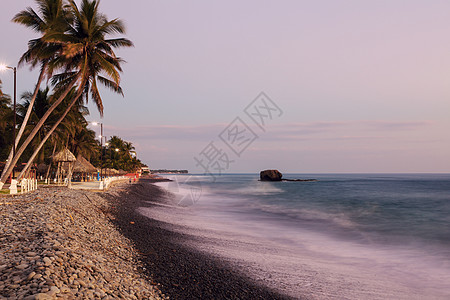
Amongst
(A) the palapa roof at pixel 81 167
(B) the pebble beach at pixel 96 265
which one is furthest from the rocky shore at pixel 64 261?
(A) the palapa roof at pixel 81 167

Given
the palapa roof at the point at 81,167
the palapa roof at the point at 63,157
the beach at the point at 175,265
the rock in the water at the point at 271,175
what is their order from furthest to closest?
the rock in the water at the point at 271,175 < the palapa roof at the point at 81,167 < the palapa roof at the point at 63,157 < the beach at the point at 175,265

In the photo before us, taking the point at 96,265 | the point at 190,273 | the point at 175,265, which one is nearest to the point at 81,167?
the point at 175,265

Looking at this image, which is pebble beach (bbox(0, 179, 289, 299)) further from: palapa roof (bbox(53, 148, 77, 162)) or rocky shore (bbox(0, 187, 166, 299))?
palapa roof (bbox(53, 148, 77, 162))


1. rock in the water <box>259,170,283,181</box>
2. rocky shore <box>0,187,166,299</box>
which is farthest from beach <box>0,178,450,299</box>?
rock in the water <box>259,170,283,181</box>

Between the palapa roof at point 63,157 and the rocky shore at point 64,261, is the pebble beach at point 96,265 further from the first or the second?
the palapa roof at point 63,157

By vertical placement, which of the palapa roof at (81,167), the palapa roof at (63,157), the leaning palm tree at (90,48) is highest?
the leaning palm tree at (90,48)

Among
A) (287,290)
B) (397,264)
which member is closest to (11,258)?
(287,290)

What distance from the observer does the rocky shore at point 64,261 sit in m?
5.31

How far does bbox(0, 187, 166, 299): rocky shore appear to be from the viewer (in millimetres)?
5306

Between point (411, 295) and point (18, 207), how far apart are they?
15214 mm

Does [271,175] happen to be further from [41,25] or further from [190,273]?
[190,273]

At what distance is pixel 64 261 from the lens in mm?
6488

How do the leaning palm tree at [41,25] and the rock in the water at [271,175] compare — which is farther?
the rock in the water at [271,175]

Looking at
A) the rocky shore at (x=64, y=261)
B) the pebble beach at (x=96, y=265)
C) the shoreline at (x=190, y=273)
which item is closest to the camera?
the rocky shore at (x=64, y=261)
